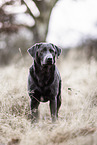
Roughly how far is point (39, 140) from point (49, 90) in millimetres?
791

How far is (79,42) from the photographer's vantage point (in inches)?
564

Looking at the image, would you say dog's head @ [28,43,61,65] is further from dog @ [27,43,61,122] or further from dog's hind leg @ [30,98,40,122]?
dog's hind leg @ [30,98,40,122]

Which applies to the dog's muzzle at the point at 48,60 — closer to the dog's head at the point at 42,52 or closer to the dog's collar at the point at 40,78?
the dog's head at the point at 42,52

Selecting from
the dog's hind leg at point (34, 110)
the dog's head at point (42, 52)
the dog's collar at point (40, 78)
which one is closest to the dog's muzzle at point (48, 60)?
the dog's head at point (42, 52)

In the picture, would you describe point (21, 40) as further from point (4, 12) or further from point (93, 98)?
point (93, 98)

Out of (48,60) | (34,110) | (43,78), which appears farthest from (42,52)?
(34,110)

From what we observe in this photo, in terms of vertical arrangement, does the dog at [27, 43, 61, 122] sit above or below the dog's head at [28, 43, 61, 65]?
below

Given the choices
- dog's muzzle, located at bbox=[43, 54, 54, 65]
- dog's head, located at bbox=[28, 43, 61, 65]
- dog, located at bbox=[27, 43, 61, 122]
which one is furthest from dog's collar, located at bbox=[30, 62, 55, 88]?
dog's muzzle, located at bbox=[43, 54, 54, 65]

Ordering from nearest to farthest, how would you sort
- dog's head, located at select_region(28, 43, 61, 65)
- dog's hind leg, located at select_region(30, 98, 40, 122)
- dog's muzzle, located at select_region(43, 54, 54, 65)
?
1. dog's muzzle, located at select_region(43, 54, 54, 65)
2. dog's head, located at select_region(28, 43, 61, 65)
3. dog's hind leg, located at select_region(30, 98, 40, 122)

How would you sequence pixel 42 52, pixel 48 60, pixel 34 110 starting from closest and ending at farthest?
pixel 48 60, pixel 42 52, pixel 34 110

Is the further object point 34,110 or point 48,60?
point 34,110

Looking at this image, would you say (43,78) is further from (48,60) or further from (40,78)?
(48,60)

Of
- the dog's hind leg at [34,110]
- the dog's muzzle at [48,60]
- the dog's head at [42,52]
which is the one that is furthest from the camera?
the dog's hind leg at [34,110]

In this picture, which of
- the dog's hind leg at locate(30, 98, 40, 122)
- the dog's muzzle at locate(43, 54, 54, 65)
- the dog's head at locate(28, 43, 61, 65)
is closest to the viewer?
the dog's muzzle at locate(43, 54, 54, 65)
